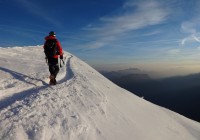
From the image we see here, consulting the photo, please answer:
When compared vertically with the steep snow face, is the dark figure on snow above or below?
above

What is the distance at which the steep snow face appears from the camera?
776 cm

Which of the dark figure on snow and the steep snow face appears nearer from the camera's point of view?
the steep snow face

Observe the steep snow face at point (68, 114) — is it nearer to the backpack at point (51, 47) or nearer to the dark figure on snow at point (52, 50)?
the dark figure on snow at point (52, 50)

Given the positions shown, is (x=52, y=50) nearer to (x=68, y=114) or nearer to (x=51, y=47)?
(x=51, y=47)

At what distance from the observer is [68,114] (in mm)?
9086

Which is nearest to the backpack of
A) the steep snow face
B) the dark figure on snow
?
the dark figure on snow

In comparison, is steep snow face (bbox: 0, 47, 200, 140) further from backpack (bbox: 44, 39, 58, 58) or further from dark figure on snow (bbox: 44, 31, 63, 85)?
backpack (bbox: 44, 39, 58, 58)

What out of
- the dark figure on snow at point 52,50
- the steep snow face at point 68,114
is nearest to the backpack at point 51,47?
the dark figure on snow at point 52,50

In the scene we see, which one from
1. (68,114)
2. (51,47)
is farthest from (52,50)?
(68,114)

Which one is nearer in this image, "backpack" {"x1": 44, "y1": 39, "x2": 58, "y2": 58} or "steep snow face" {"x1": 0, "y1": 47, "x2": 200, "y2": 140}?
"steep snow face" {"x1": 0, "y1": 47, "x2": 200, "y2": 140}

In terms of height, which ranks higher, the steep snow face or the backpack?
the backpack

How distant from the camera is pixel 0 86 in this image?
1119cm

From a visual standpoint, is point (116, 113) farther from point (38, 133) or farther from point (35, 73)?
point (35, 73)

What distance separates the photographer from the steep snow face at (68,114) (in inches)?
305
